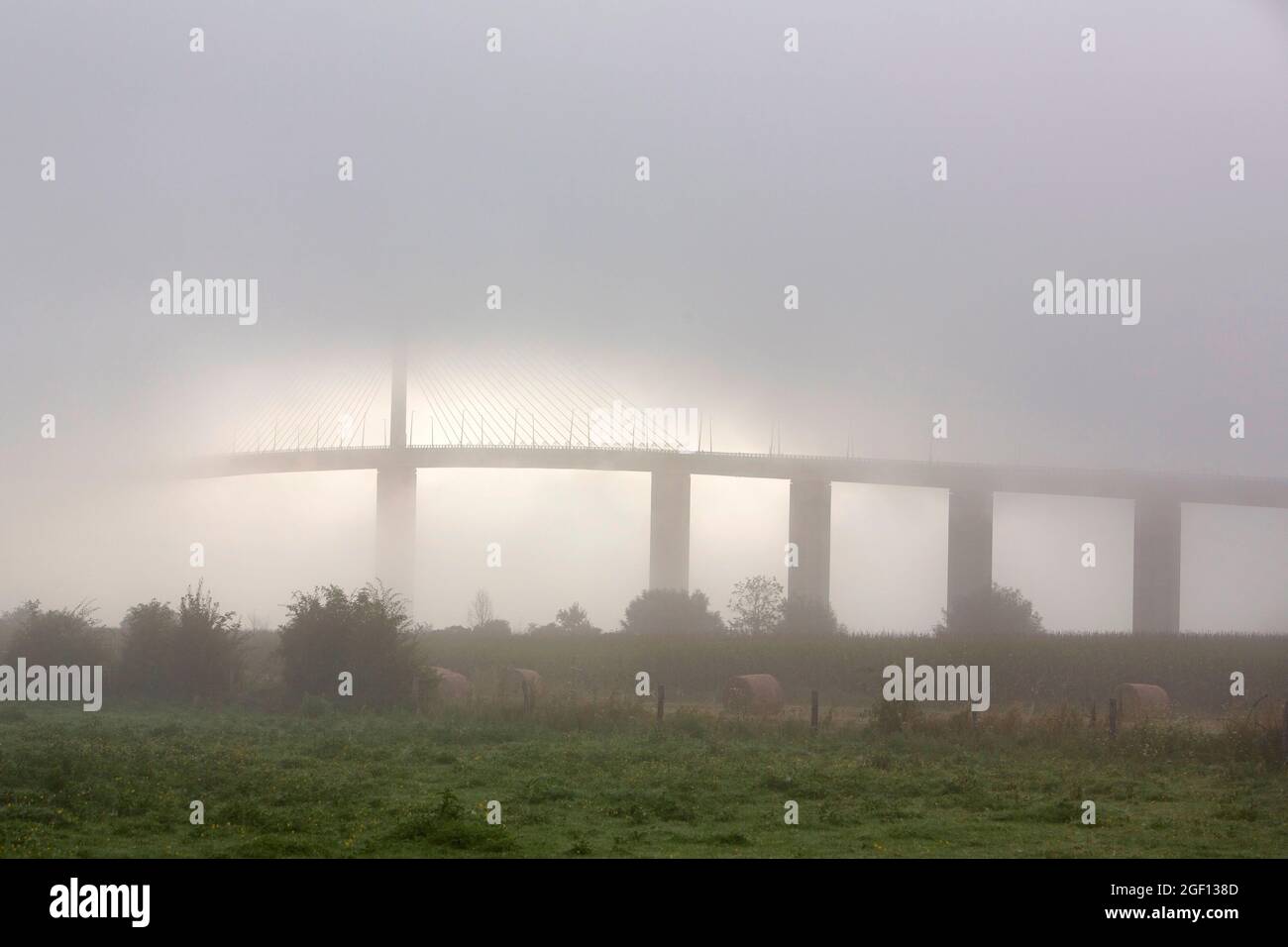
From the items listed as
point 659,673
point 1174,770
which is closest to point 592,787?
point 1174,770

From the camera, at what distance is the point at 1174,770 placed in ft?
53.4

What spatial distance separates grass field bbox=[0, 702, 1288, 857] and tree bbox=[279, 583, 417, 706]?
479 centimetres

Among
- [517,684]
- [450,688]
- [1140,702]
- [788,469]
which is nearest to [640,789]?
[450,688]

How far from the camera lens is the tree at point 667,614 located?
2842 inches

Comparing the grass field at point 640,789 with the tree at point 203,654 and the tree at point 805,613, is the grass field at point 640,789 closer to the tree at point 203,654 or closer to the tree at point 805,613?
the tree at point 203,654

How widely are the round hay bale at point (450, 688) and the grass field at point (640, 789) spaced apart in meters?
4.93

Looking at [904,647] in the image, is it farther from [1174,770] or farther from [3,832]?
[3,832]

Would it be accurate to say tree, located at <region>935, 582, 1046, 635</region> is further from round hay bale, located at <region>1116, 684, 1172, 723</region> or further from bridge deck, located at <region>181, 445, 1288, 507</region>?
round hay bale, located at <region>1116, 684, 1172, 723</region>

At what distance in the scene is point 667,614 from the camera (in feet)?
238

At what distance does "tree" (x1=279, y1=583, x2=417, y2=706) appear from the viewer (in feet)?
85.1

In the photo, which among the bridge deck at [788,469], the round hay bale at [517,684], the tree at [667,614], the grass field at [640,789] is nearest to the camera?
the grass field at [640,789]

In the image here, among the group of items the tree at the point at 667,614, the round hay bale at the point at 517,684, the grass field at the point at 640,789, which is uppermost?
the grass field at the point at 640,789

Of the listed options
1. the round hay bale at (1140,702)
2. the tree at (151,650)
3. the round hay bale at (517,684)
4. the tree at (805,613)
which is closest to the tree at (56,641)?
the tree at (151,650)

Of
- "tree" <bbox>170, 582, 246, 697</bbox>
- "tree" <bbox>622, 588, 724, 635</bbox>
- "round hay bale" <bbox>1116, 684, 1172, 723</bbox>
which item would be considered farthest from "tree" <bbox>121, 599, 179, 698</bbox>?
"tree" <bbox>622, 588, 724, 635</bbox>
